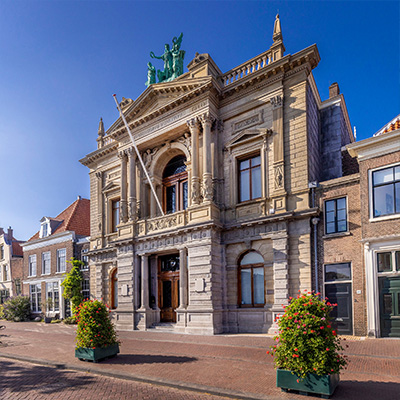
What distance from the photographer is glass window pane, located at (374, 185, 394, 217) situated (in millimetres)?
13898

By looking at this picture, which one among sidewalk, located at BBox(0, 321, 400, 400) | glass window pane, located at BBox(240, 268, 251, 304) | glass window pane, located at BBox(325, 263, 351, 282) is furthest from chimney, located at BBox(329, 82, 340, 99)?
sidewalk, located at BBox(0, 321, 400, 400)

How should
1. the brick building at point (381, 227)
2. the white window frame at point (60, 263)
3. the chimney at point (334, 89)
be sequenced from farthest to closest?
the white window frame at point (60, 263) → the chimney at point (334, 89) → the brick building at point (381, 227)

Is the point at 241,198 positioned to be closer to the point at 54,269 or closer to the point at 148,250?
the point at 148,250

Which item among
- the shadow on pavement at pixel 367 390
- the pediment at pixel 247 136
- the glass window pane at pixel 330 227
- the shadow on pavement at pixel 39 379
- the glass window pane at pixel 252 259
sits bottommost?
the shadow on pavement at pixel 39 379

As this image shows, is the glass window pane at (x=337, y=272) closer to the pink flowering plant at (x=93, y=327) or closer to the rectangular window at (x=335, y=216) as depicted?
the rectangular window at (x=335, y=216)

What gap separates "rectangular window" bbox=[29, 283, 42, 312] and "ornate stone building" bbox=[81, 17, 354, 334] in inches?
600

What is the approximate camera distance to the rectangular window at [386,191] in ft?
45.2

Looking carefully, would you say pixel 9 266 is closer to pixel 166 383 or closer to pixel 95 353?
pixel 95 353

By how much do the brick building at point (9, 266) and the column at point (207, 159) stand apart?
26932 mm

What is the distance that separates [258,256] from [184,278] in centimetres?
395

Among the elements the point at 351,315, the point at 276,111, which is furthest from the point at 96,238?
the point at 351,315

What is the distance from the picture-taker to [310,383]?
22.7 ft

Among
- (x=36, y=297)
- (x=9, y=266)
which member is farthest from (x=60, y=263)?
(x=9, y=266)

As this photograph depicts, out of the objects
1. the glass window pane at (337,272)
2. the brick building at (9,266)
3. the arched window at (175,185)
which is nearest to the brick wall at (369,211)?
the glass window pane at (337,272)
